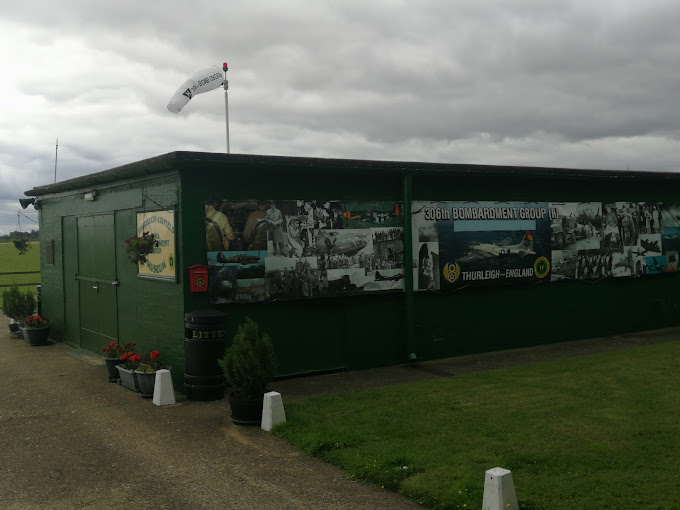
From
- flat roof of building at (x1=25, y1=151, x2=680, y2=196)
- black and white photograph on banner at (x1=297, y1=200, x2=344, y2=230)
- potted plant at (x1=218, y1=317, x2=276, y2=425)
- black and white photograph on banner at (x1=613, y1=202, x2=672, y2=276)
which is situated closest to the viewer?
potted plant at (x1=218, y1=317, x2=276, y2=425)

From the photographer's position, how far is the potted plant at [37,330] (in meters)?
15.6

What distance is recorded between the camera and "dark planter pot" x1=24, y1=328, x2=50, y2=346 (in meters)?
15.6

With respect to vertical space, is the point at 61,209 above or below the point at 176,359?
above

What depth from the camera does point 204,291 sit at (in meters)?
10.4

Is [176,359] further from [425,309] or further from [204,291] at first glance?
[425,309]

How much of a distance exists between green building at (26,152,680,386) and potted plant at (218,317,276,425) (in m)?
2.01

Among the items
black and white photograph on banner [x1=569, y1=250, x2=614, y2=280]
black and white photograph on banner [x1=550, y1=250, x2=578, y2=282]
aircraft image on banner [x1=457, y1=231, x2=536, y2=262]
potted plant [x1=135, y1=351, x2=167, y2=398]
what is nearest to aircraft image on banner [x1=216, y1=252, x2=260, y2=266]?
potted plant [x1=135, y1=351, x2=167, y2=398]

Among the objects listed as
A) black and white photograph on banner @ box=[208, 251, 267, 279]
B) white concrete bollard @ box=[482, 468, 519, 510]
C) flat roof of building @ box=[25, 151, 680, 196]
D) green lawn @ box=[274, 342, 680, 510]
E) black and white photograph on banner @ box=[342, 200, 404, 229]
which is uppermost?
flat roof of building @ box=[25, 151, 680, 196]

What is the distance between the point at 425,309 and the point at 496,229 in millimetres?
2236

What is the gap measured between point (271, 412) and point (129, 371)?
3245 mm

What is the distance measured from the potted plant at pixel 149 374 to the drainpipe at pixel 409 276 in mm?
4391

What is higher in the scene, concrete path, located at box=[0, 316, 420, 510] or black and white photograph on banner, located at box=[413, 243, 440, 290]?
black and white photograph on banner, located at box=[413, 243, 440, 290]

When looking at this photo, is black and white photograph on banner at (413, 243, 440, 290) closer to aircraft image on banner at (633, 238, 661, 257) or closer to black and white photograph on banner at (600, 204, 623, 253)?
black and white photograph on banner at (600, 204, 623, 253)

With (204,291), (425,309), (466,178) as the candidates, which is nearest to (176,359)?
(204,291)
